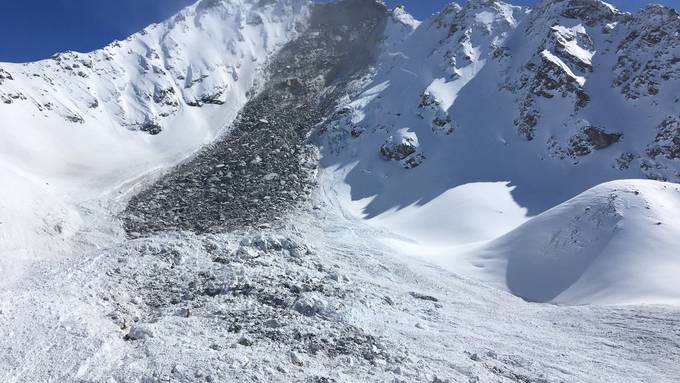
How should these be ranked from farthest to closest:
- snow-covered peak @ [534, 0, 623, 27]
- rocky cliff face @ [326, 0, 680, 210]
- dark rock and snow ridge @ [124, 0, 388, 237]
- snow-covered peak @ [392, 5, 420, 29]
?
snow-covered peak @ [392, 5, 420, 29]
snow-covered peak @ [534, 0, 623, 27]
rocky cliff face @ [326, 0, 680, 210]
dark rock and snow ridge @ [124, 0, 388, 237]

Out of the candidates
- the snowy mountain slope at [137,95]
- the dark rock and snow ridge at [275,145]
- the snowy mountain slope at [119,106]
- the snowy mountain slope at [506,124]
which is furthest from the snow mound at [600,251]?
the snowy mountain slope at [137,95]

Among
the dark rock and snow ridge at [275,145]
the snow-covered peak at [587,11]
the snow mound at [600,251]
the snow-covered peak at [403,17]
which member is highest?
the snow-covered peak at [403,17]

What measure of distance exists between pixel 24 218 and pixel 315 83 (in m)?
47.7

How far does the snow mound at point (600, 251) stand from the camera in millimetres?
28609

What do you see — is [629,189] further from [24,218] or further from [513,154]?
[24,218]

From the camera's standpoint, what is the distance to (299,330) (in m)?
20.8

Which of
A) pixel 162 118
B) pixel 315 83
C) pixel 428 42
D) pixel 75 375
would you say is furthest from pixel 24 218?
pixel 428 42

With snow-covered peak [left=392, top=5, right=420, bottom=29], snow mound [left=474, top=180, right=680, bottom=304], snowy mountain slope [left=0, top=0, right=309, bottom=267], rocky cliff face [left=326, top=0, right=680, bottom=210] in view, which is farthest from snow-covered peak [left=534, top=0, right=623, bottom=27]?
snow mound [left=474, top=180, right=680, bottom=304]

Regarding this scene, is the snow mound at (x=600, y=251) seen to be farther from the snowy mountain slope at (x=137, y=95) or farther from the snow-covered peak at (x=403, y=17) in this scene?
the snow-covered peak at (x=403, y=17)

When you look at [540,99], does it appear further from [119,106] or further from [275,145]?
[119,106]

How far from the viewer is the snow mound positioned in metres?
28.6

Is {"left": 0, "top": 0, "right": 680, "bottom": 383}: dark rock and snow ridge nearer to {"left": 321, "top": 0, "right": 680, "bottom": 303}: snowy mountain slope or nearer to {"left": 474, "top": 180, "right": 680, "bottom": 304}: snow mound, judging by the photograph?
{"left": 474, "top": 180, "right": 680, "bottom": 304}: snow mound

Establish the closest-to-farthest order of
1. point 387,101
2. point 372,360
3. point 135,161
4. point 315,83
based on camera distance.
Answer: point 372,360, point 135,161, point 387,101, point 315,83

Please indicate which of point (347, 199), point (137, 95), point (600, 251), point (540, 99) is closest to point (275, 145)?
point (347, 199)
